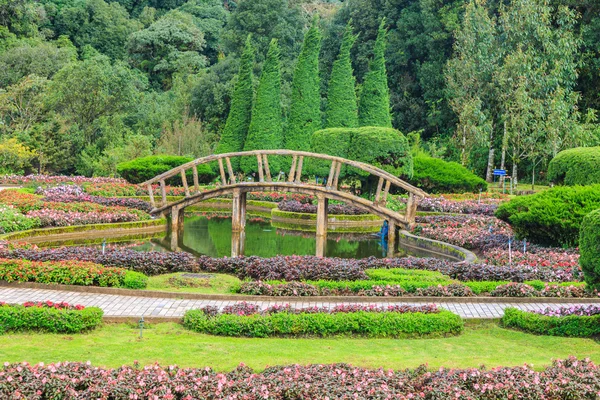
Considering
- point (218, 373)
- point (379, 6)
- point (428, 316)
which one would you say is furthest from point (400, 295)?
point (379, 6)

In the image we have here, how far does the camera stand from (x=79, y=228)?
24594mm

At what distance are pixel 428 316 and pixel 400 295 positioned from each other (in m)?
2.30

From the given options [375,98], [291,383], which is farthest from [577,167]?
[375,98]

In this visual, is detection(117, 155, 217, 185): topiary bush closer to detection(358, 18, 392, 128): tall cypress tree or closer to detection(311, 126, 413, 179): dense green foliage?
detection(311, 126, 413, 179): dense green foliage

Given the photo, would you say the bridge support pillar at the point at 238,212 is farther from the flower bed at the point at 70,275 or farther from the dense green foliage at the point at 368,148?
the flower bed at the point at 70,275

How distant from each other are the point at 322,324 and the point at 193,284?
411 cm

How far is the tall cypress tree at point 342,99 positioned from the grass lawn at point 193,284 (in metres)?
25.7

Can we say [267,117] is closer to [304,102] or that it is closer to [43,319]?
[304,102]

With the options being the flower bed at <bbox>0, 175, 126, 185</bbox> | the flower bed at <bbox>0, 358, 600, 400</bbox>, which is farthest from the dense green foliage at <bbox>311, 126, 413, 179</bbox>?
the flower bed at <bbox>0, 358, 600, 400</bbox>

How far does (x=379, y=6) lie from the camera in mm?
54969

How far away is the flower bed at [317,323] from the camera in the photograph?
11664 millimetres

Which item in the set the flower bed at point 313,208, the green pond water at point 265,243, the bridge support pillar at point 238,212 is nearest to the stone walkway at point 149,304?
the green pond water at point 265,243

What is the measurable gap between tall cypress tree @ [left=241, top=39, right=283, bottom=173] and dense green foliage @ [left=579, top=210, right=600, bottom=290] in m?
28.4

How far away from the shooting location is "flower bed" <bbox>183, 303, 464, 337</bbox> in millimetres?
11664
